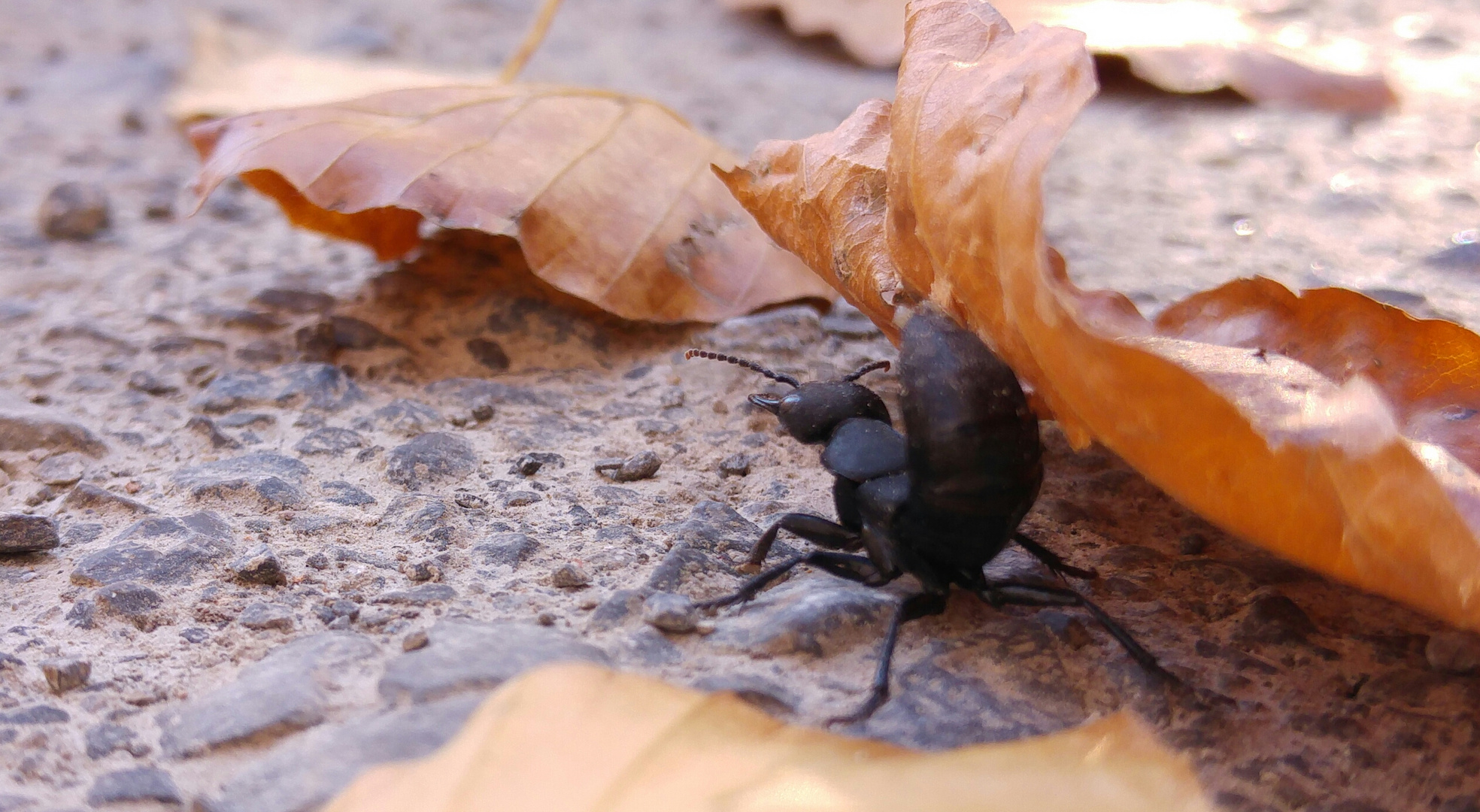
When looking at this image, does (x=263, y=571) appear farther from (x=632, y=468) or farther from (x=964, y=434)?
(x=964, y=434)

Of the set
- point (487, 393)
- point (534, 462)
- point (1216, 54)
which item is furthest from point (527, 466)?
point (1216, 54)

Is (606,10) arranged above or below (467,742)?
above

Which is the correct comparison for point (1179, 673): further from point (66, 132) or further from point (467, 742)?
point (66, 132)

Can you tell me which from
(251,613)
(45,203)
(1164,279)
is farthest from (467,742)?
(45,203)

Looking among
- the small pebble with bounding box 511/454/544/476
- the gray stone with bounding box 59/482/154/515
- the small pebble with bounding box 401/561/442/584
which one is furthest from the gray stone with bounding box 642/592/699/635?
the gray stone with bounding box 59/482/154/515

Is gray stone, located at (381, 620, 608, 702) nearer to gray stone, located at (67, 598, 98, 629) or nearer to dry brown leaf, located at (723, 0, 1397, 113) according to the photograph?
gray stone, located at (67, 598, 98, 629)

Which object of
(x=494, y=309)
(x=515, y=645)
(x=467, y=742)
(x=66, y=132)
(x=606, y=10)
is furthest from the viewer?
(x=606, y=10)
